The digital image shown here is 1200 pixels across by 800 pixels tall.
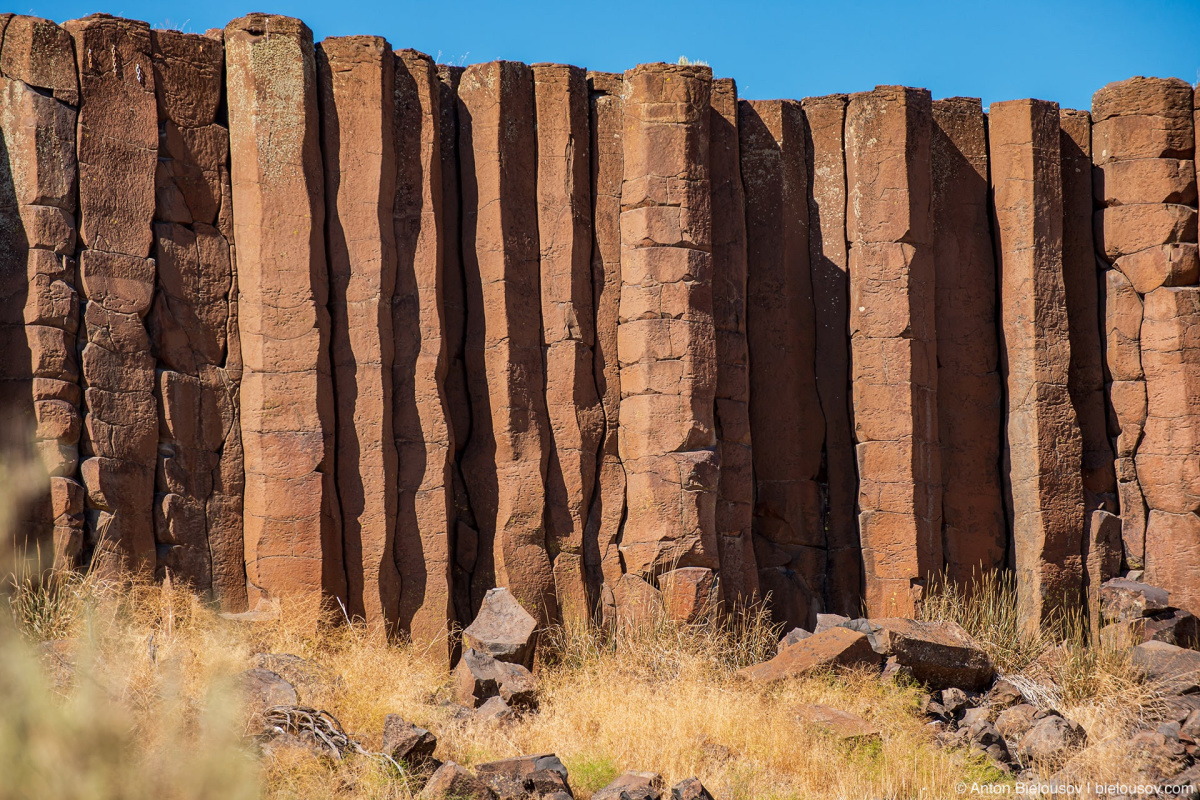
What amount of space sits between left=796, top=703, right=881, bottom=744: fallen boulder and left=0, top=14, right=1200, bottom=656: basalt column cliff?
73.4 inches

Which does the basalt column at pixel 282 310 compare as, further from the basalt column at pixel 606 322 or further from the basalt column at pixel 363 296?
the basalt column at pixel 606 322

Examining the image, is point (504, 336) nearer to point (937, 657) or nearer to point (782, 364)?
point (782, 364)

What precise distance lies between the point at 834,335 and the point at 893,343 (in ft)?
2.25

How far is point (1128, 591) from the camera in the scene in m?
11.0

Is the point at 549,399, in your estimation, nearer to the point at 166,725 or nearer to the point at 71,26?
the point at 71,26

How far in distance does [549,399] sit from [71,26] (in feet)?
16.9

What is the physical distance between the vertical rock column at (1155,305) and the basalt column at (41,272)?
31.8 feet

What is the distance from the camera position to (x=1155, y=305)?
11.8 metres

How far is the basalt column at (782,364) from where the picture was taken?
1139 centimetres

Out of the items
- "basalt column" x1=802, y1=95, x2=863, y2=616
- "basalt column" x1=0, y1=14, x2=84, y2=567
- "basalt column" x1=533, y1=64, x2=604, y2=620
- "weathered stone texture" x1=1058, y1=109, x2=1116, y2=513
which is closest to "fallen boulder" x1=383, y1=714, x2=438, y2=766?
"basalt column" x1=533, y1=64, x2=604, y2=620

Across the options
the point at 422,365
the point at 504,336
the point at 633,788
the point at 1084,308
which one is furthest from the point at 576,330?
the point at 1084,308

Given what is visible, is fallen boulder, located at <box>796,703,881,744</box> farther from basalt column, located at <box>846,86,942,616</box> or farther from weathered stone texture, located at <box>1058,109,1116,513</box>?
weathered stone texture, located at <box>1058,109,1116,513</box>

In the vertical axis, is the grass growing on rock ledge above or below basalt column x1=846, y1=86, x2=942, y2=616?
below

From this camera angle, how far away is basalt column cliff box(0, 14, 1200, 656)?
980cm
